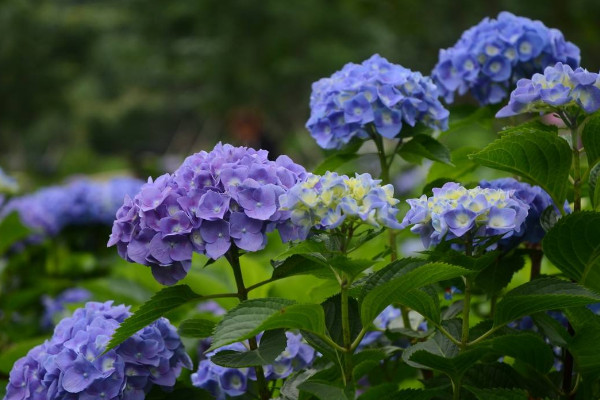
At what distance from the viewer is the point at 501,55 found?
1.75 metres

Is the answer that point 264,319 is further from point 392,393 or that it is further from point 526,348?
point 526,348

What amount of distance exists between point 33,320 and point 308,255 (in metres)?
2.37

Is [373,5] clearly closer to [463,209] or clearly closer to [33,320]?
[33,320]

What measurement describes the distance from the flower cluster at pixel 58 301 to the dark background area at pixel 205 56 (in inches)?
369

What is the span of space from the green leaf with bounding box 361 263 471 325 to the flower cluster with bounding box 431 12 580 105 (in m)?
0.74

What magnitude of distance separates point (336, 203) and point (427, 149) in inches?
23.1

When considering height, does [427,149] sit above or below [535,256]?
above

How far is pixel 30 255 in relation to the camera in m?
3.64

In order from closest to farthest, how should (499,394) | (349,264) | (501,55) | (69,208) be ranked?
(349,264)
(499,394)
(501,55)
(69,208)

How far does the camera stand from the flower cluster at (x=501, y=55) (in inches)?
68.7

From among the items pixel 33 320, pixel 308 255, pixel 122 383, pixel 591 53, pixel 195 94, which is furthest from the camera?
pixel 195 94

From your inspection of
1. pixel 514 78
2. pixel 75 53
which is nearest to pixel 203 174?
pixel 514 78

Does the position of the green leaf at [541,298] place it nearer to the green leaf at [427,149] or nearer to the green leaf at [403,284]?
the green leaf at [403,284]

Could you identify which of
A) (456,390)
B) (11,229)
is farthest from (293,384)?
Result: (11,229)
